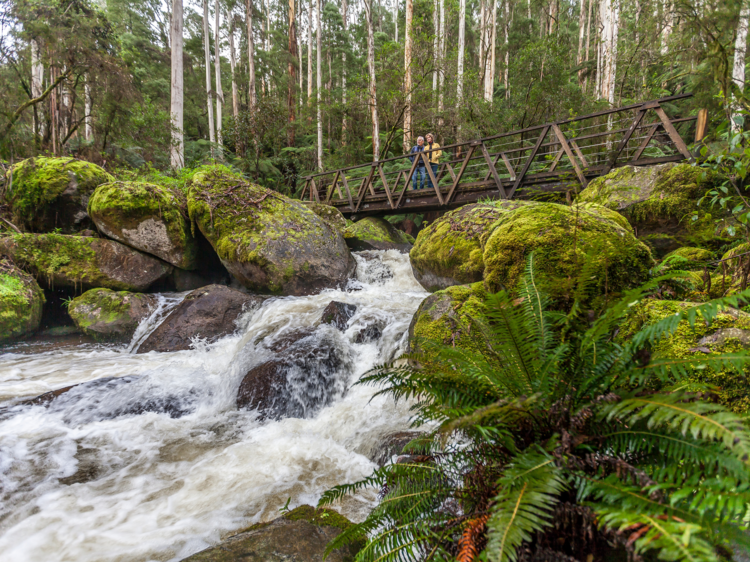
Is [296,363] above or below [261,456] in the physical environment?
above

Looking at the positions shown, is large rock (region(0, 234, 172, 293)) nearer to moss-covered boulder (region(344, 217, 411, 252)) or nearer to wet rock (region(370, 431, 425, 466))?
moss-covered boulder (region(344, 217, 411, 252))

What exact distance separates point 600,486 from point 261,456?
2.95 metres

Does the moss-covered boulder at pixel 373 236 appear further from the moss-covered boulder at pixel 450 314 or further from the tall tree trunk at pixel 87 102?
the tall tree trunk at pixel 87 102

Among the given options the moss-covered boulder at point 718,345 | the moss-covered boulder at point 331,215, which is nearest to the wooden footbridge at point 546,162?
the moss-covered boulder at point 331,215

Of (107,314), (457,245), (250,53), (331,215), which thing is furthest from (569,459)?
(250,53)

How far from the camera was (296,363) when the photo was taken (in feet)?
15.1

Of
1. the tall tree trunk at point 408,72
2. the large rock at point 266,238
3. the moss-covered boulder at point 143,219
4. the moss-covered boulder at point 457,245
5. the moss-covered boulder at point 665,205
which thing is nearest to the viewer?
the moss-covered boulder at point 665,205

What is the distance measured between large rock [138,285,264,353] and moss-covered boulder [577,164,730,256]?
609 centimetres

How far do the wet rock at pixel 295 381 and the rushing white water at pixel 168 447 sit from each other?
0.05 m

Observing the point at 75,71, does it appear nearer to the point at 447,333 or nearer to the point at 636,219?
the point at 447,333

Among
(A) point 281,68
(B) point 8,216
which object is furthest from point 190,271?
(A) point 281,68

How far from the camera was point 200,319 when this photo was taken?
6.47 meters

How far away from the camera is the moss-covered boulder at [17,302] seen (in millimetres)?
Result: 6215

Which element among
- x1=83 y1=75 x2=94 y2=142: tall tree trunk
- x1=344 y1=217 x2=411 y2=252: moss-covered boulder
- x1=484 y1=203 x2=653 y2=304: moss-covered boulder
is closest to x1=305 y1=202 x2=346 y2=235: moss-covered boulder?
x1=344 y1=217 x2=411 y2=252: moss-covered boulder
